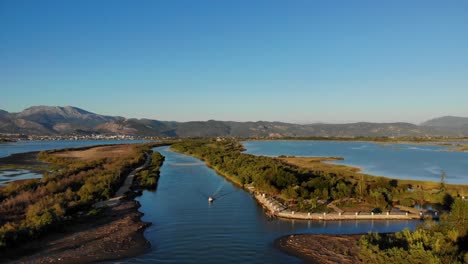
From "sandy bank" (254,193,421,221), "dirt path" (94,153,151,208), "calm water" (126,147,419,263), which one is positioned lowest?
"calm water" (126,147,419,263)

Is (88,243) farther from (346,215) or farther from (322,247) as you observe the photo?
(346,215)

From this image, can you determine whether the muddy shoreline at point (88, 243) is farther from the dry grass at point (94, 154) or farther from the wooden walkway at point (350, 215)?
the dry grass at point (94, 154)

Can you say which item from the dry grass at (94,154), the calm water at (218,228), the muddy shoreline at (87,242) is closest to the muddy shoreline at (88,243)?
the muddy shoreline at (87,242)

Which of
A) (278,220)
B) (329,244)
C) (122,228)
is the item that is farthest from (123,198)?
(329,244)

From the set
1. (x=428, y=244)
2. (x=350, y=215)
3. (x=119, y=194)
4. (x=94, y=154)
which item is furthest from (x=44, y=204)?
(x=94, y=154)

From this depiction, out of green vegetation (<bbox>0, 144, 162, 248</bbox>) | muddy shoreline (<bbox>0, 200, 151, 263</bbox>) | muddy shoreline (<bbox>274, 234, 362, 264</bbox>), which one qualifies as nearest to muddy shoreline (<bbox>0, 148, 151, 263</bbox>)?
muddy shoreline (<bbox>0, 200, 151, 263</bbox>)

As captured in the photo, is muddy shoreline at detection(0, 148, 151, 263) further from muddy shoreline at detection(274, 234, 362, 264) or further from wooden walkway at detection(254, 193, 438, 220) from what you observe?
wooden walkway at detection(254, 193, 438, 220)
